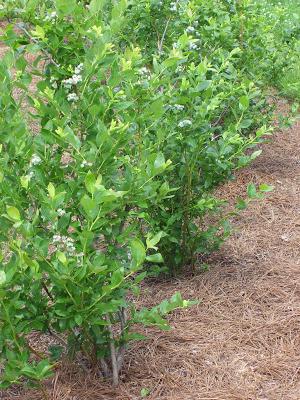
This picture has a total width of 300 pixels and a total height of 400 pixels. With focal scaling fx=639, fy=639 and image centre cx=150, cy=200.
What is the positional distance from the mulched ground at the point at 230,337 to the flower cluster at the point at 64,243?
0.77m

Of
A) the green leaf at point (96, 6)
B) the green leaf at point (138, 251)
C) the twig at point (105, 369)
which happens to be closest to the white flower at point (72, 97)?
the green leaf at point (96, 6)

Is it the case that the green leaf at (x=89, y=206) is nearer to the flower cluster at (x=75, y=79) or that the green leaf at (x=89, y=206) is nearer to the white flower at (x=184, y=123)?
the flower cluster at (x=75, y=79)

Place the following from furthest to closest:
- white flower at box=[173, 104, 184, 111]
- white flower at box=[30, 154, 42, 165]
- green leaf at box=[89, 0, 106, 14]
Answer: white flower at box=[173, 104, 184, 111] < green leaf at box=[89, 0, 106, 14] < white flower at box=[30, 154, 42, 165]

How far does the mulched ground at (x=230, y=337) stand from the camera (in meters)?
2.74

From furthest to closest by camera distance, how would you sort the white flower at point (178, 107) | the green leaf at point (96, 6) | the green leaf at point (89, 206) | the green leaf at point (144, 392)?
1. the white flower at point (178, 107)
2. the green leaf at point (144, 392)
3. the green leaf at point (96, 6)
4. the green leaf at point (89, 206)

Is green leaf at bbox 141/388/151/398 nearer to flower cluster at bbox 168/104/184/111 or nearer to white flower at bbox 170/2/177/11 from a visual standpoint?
flower cluster at bbox 168/104/184/111

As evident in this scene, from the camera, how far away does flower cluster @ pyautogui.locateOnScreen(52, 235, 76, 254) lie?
7.21ft

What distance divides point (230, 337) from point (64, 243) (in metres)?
1.25

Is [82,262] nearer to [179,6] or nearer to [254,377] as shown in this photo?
[254,377]

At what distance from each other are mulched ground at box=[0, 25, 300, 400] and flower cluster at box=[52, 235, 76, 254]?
2.51 feet

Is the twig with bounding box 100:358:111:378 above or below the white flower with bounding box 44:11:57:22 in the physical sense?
below

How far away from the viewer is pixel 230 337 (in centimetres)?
313

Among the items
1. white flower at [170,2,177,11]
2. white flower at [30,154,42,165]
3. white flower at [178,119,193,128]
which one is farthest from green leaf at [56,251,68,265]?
white flower at [170,2,177,11]

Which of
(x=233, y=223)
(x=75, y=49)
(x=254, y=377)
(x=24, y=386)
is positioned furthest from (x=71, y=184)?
(x=233, y=223)
